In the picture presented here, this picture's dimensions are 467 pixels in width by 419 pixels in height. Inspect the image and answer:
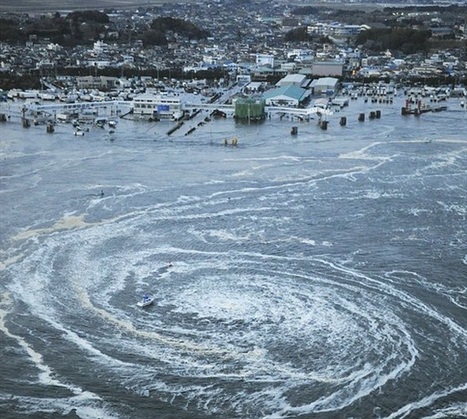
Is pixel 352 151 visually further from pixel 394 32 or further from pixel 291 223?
pixel 394 32

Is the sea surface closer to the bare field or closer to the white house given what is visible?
the white house

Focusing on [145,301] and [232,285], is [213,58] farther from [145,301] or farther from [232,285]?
[145,301]

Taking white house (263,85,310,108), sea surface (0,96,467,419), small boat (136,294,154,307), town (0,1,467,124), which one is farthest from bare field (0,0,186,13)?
small boat (136,294,154,307)

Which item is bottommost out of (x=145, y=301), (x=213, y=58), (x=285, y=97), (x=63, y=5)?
(x=145, y=301)

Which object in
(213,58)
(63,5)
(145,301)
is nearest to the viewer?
(145,301)

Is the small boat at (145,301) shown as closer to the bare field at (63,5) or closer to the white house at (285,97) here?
the white house at (285,97)

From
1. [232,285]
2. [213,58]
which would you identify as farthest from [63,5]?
[232,285]

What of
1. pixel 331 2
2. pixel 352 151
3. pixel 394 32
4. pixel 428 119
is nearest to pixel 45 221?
pixel 352 151
